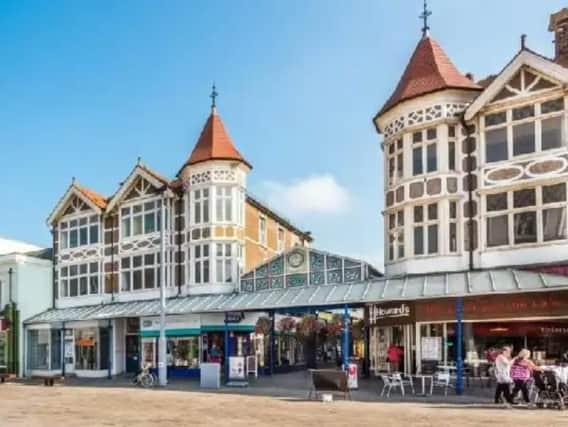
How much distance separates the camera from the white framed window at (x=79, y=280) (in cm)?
3859

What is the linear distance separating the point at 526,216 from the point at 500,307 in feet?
11.0

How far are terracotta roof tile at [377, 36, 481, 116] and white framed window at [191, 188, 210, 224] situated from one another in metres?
10.0

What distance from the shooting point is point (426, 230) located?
26.1 metres

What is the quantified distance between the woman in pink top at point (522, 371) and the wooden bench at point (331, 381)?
4.93 metres

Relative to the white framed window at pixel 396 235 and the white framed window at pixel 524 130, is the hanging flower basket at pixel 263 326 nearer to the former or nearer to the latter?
the white framed window at pixel 396 235

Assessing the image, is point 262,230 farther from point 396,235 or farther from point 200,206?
point 396,235

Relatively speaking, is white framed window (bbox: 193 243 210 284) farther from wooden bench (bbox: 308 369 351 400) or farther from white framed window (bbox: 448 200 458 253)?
wooden bench (bbox: 308 369 351 400)

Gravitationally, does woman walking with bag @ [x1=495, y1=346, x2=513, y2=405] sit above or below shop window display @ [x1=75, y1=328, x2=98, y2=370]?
above

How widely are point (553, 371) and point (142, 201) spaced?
947 inches

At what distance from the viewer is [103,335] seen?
36.7m

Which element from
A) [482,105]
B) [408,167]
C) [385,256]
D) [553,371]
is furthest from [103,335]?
[553,371]

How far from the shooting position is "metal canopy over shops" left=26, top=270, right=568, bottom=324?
22141 mm

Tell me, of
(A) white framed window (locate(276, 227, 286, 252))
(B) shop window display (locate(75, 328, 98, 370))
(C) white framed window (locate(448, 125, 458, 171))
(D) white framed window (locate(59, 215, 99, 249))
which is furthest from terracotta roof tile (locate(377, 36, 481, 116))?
(B) shop window display (locate(75, 328, 98, 370))

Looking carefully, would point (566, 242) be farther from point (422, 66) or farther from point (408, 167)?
point (422, 66)
